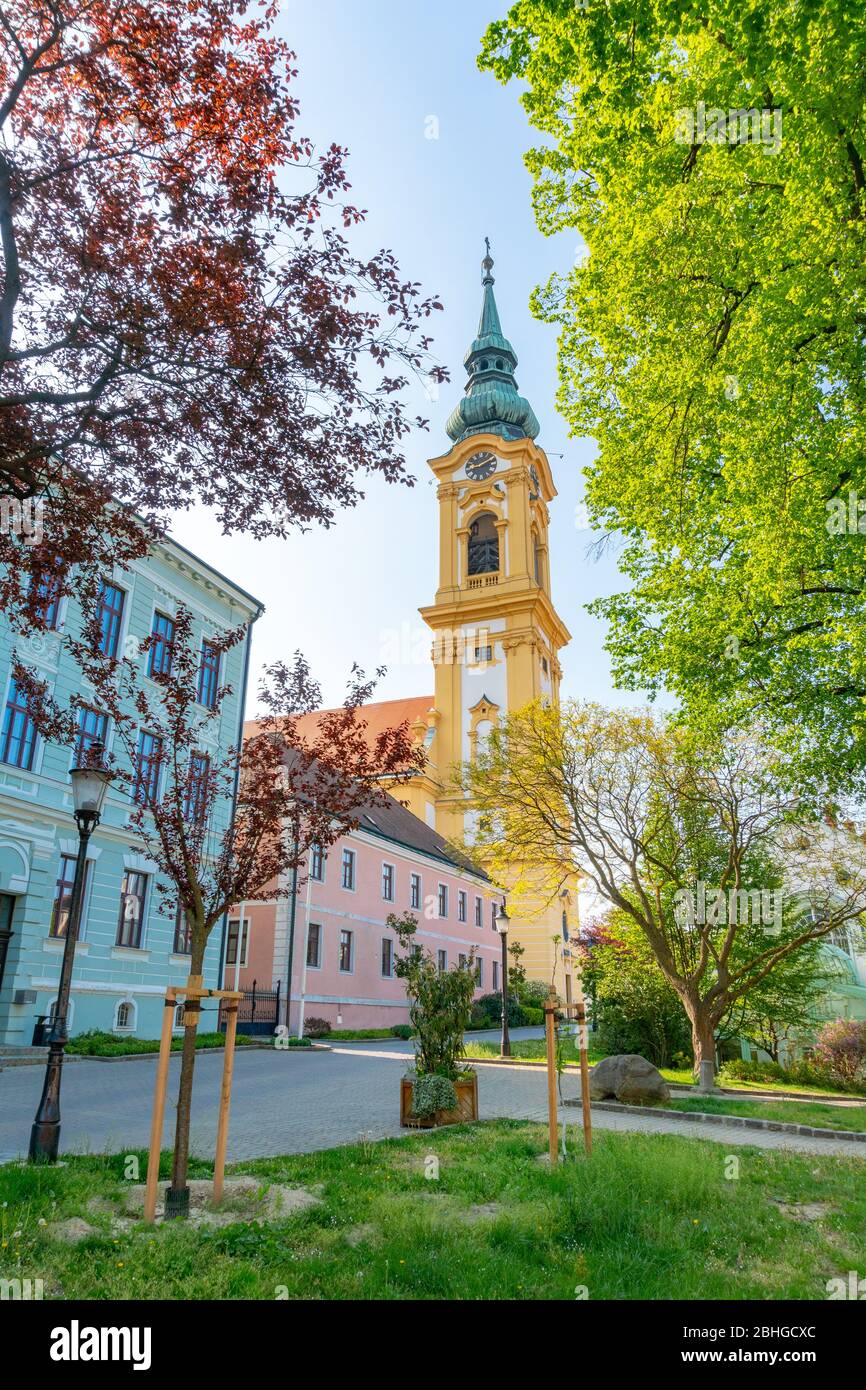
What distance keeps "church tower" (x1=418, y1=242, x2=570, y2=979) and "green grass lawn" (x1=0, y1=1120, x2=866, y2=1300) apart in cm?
4256

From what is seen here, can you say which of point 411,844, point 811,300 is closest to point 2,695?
point 811,300

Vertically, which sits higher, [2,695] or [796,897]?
[2,695]

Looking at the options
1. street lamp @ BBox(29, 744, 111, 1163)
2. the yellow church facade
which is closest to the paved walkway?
street lamp @ BBox(29, 744, 111, 1163)

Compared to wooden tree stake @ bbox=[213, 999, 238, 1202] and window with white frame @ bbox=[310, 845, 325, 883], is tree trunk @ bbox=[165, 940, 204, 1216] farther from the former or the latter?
window with white frame @ bbox=[310, 845, 325, 883]

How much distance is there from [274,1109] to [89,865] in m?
10.6

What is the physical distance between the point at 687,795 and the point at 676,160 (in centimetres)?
1224

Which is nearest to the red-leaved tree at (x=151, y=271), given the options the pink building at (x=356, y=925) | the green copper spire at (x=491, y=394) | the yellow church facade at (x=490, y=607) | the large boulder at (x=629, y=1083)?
the large boulder at (x=629, y=1083)

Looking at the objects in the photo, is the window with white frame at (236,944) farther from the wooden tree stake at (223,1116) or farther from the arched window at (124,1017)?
the wooden tree stake at (223,1116)

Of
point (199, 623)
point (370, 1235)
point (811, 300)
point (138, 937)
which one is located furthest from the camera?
point (199, 623)

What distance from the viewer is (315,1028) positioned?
→ 28141 mm

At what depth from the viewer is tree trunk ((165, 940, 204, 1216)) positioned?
6371 millimetres

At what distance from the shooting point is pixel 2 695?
1864cm

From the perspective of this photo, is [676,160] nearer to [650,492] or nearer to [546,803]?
[650,492]

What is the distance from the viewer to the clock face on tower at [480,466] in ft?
194
